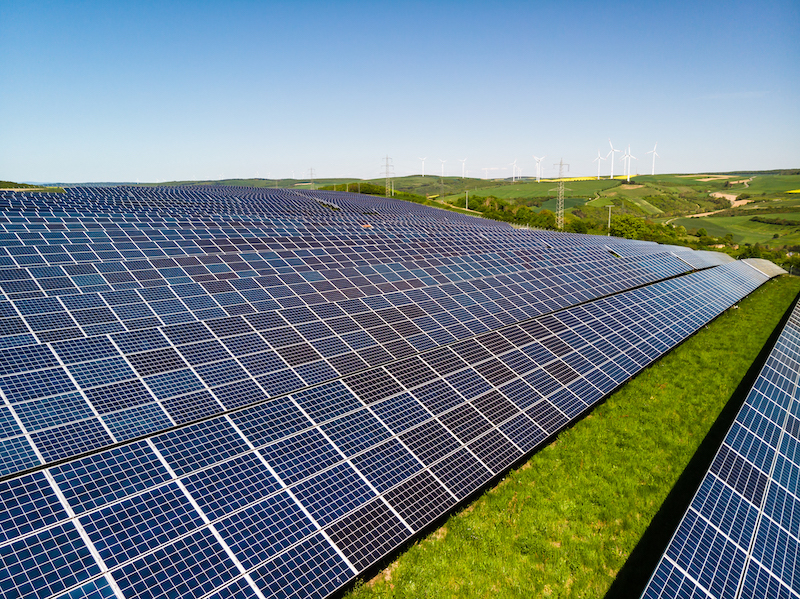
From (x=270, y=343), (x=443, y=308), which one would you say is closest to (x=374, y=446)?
(x=270, y=343)

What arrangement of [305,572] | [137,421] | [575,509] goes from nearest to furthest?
[305,572] → [137,421] → [575,509]

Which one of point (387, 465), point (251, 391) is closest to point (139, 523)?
point (251, 391)

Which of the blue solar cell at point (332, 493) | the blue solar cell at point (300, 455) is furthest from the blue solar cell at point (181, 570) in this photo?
the blue solar cell at point (300, 455)

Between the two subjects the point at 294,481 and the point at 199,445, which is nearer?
the point at 294,481

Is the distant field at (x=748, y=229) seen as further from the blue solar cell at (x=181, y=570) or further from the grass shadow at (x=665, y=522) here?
the blue solar cell at (x=181, y=570)

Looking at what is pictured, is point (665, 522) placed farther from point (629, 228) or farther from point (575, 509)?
point (629, 228)

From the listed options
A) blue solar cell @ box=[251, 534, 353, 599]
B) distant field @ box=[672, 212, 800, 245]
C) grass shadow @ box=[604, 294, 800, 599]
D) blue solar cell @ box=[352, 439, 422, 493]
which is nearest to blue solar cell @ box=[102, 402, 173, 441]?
blue solar cell @ box=[251, 534, 353, 599]

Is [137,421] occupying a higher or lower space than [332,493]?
higher
